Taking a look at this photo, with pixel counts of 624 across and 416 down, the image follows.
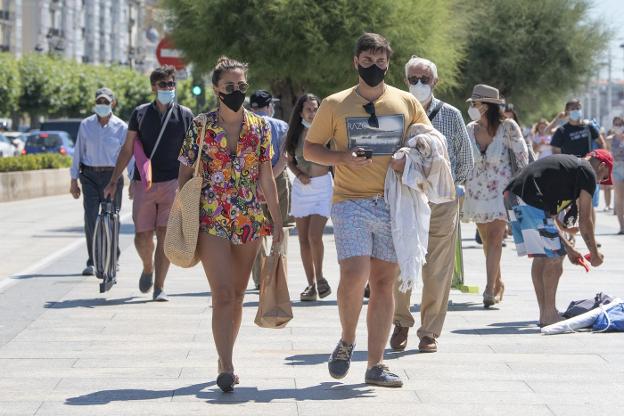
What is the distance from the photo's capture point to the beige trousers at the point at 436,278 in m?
8.69

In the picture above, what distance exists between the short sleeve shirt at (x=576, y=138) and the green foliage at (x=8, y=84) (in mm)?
48076

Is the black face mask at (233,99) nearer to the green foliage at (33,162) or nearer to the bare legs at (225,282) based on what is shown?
the bare legs at (225,282)

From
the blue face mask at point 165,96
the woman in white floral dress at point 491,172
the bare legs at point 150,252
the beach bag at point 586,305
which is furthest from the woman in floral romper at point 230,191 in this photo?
the bare legs at point 150,252

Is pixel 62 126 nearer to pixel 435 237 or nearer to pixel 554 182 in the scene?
pixel 554 182

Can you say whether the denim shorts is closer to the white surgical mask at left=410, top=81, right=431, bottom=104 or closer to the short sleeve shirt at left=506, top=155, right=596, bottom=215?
the white surgical mask at left=410, top=81, right=431, bottom=104

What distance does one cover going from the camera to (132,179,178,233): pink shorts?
11227mm

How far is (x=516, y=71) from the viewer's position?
3562cm

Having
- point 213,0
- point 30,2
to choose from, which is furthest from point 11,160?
point 30,2

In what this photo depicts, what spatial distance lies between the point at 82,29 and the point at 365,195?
103254mm

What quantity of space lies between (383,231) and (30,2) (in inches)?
3544

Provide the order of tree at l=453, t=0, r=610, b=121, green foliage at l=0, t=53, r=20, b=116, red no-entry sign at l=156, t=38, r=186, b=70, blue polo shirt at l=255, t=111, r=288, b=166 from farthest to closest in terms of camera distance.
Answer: green foliage at l=0, t=53, r=20, b=116 → tree at l=453, t=0, r=610, b=121 → red no-entry sign at l=156, t=38, r=186, b=70 → blue polo shirt at l=255, t=111, r=288, b=166

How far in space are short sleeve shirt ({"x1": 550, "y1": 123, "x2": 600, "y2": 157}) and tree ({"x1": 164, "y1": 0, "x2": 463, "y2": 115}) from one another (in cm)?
422

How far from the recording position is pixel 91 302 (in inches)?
443

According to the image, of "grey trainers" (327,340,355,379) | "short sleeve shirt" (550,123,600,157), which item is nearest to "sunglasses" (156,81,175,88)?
"grey trainers" (327,340,355,379)
